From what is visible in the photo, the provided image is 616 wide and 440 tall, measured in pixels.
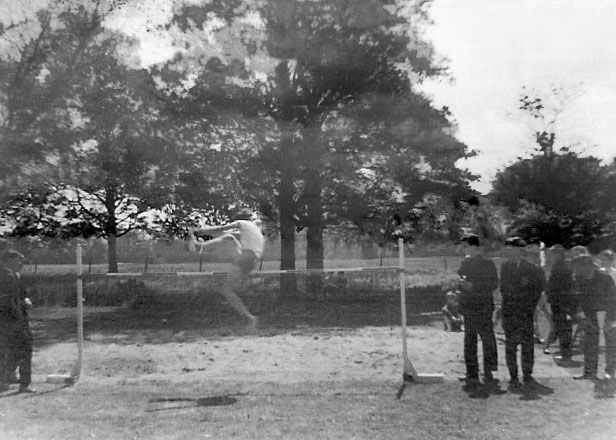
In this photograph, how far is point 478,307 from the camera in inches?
295

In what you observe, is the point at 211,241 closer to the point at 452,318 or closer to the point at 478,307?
the point at 478,307

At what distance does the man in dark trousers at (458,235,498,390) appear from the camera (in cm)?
746

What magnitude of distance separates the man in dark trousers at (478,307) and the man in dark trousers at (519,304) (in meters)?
0.20

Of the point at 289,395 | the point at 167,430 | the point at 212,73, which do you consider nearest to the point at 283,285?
the point at 212,73

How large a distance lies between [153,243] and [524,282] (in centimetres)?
1655

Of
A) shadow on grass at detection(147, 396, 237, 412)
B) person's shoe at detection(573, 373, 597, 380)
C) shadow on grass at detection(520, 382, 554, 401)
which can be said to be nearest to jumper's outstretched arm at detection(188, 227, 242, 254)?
shadow on grass at detection(147, 396, 237, 412)

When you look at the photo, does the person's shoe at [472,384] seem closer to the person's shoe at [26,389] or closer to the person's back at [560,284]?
the person's back at [560,284]

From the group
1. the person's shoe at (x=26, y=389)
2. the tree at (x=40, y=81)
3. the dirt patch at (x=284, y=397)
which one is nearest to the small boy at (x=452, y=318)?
the dirt patch at (x=284, y=397)

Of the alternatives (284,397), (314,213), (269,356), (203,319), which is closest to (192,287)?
(203,319)

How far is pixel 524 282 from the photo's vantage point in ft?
24.5

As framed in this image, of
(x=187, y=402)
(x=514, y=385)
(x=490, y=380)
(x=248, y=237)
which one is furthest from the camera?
(x=248, y=237)

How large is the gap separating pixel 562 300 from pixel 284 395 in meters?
4.25

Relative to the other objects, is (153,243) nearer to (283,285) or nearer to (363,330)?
(283,285)

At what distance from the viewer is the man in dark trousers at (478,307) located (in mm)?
7465
